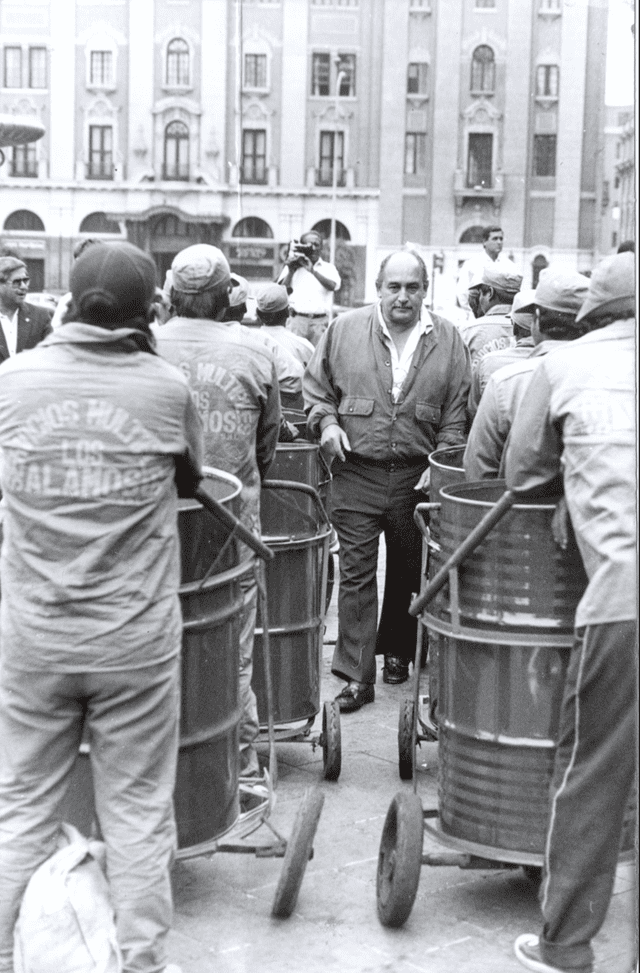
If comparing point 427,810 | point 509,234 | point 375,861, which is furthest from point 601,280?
point 509,234

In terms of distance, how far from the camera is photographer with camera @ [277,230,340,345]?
11.5 meters

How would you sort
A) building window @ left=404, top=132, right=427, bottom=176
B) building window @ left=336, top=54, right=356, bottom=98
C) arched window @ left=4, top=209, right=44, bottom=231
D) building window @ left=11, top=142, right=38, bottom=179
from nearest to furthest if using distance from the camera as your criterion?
building window @ left=336, top=54, right=356, bottom=98
building window @ left=404, top=132, right=427, bottom=176
building window @ left=11, top=142, right=38, bottom=179
arched window @ left=4, top=209, right=44, bottom=231

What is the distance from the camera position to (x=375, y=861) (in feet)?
17.3

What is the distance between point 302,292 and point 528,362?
6.39 meters

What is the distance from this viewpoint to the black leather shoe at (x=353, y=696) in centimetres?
720

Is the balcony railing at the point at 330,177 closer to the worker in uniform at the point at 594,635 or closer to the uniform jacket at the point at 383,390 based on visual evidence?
the uniform jacket at the point at 383,390

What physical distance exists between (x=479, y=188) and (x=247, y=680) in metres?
48.1

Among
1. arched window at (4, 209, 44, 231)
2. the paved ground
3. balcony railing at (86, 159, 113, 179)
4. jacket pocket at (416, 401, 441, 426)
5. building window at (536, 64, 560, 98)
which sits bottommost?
the paved ground

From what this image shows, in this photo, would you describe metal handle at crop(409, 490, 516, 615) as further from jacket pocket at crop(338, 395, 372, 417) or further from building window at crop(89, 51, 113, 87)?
building window at crop(89, 51, 113, 87)

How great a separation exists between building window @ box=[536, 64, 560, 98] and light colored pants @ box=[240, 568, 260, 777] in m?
32.9

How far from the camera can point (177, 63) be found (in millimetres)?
47156

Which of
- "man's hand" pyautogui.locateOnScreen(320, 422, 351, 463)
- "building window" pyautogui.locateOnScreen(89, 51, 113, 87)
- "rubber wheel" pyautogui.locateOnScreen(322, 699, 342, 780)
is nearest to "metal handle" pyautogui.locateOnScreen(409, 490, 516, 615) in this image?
"rubber wheel" pyautogui.locateOnScreen(322, 699, 342, 780)

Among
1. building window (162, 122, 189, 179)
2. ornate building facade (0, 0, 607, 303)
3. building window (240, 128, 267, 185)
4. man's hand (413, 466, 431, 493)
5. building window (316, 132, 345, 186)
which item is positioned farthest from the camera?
building window (316, 132, 345, 186)

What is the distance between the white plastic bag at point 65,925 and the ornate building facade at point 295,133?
35.9 metres
